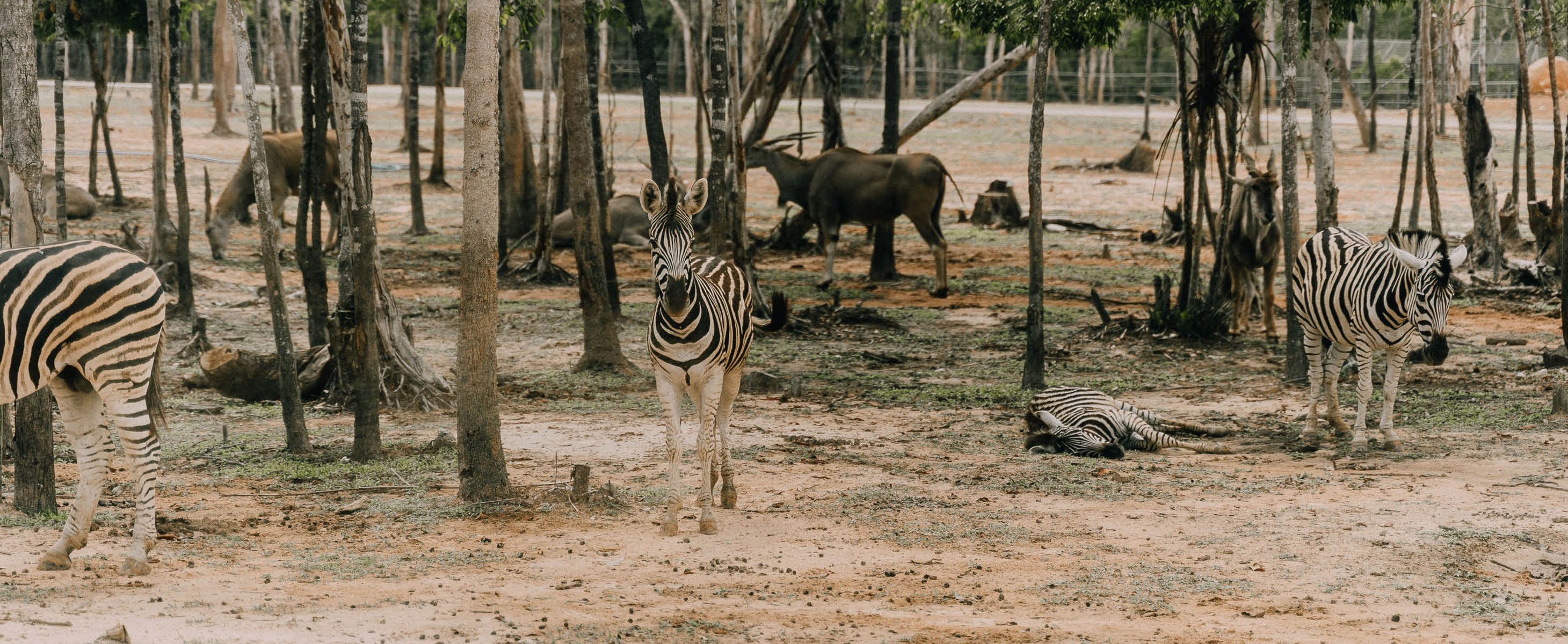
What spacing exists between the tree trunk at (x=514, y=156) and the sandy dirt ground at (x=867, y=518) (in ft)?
21.1

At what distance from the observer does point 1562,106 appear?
45938 millimetres

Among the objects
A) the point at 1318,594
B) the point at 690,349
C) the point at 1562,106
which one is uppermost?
the point at 1562,106

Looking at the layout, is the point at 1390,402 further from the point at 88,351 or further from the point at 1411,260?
the point at 88,351

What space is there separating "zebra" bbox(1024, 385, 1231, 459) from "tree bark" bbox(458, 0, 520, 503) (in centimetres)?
440

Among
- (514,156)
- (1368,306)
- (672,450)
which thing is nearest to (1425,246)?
(1368,306)

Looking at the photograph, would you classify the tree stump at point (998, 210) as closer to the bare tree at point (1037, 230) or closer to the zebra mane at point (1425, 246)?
the bare tree at point (1037, 230)

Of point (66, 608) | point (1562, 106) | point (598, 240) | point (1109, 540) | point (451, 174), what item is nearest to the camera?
point (66, 608)

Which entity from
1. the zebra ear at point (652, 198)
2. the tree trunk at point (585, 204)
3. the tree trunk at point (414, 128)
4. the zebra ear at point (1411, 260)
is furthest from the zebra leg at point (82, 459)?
the tree trunk at point (414, 128)

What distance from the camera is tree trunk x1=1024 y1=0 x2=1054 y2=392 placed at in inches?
513

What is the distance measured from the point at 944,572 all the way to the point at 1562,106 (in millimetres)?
46219

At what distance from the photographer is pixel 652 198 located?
8375mm

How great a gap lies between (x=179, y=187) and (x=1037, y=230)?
8457 mm

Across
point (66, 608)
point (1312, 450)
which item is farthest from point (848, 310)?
point (66, 608)

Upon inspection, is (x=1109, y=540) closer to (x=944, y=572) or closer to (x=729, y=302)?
(x=944, y=572)
